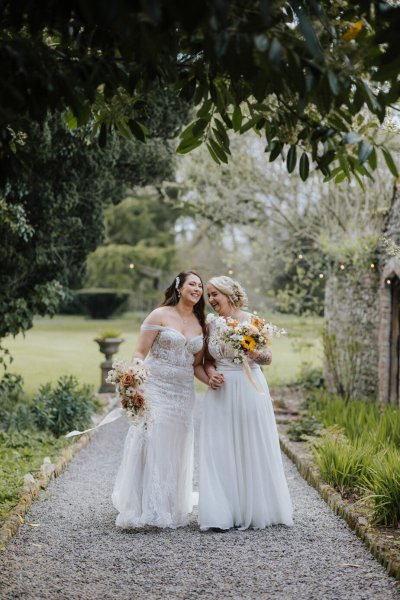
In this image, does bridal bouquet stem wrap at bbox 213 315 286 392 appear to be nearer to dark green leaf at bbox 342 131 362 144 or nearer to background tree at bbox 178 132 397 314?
dark green leaf at bbox 342 131 362 144

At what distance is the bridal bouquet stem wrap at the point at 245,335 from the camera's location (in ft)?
18.5

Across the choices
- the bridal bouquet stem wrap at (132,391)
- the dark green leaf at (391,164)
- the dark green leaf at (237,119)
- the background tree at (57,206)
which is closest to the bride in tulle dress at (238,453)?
the bridal bouquet stem wrap at (132,391)

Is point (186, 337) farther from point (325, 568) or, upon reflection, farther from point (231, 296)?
point (325, 568)

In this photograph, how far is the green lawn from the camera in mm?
17125

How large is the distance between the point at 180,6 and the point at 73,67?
90 cm

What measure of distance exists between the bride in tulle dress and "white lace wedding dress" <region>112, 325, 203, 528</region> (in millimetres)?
196

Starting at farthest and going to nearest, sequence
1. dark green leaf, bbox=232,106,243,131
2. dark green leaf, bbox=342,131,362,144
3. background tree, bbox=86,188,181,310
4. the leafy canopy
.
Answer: background tree, bbox=86,188,181,310 < dark green leaf, bbox=232,106,243,131 < dark green leaf, bbox=342,131,362,144 < the leafy canopy

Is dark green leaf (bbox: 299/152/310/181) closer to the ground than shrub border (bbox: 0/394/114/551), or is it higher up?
higher up

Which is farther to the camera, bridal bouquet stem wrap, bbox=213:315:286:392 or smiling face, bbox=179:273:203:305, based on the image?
smiling face, bbox=179:273:203:305

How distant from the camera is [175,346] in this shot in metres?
5.98

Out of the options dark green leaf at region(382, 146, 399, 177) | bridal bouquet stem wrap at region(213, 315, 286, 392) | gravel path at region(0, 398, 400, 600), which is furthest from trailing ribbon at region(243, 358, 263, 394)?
dark green leaf at region(382, 146, 399, 177)

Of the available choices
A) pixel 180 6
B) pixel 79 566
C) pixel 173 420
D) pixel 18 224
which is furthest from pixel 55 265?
pixel 180 6

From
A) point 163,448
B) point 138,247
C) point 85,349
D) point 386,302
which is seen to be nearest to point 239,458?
point 163,448

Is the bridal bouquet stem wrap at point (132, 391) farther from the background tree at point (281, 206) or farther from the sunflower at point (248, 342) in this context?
the background tree at point (281, 206)
